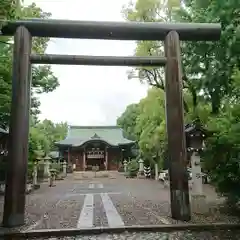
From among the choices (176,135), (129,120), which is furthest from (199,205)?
(129,120)

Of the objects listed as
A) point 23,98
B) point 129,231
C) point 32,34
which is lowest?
point 129,231

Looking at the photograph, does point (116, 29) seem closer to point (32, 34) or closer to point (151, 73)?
point (32, 34)

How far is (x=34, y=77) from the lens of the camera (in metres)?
17.5

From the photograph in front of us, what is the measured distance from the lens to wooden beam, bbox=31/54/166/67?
862cm

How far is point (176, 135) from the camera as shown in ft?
26.9

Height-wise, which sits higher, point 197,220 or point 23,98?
point 23,98

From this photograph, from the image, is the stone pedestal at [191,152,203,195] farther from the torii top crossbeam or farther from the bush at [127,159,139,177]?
the bush at [127,159,139,177]

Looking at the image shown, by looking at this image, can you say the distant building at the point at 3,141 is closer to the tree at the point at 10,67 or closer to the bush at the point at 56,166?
the tree at the point at 10,67

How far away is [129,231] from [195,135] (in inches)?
162

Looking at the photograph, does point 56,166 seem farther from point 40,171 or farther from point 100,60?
point 100,60

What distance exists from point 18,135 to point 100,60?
3.19 metres

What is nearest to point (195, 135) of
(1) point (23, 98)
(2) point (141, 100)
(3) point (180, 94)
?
(3) point (180, 94)

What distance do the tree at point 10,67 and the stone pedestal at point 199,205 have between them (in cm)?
697

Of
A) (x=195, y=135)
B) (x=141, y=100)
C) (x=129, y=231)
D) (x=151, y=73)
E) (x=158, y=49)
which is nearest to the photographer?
(x=129, y=231)
